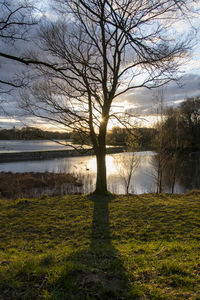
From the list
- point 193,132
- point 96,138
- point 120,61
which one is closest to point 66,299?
point 96,138

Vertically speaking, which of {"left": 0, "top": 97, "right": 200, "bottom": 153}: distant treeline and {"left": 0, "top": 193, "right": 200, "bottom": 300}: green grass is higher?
{"left": 0, "top": 97, "right": 200, "bottom": 153}: distant treeline

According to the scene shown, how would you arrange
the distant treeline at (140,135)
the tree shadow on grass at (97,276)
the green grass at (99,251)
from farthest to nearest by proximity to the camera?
the distant treeline at (140,135), the green grass at (99,251), the tree shadow on grass at (97,276)

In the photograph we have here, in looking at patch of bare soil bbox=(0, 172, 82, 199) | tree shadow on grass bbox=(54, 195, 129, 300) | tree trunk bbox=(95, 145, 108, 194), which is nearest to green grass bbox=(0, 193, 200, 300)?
tree shadow on grass bbox=(54, 195, 129, 300)

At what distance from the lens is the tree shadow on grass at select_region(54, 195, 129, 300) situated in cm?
235

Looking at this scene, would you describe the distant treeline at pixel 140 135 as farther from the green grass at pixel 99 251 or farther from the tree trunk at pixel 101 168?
the green grass at pixel 99 251

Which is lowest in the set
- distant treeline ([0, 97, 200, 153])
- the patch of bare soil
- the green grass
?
the patch of bare soil

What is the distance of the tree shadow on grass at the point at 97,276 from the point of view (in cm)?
235

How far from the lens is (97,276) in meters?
2.69

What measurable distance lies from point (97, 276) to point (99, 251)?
127 cm

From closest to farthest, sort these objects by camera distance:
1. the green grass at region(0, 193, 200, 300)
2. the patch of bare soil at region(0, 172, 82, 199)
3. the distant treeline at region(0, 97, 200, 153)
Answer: the green grass at region(0, 193, 200, 300)
the distant treeline at region(0, 97, 200, 153)
the patch of bare soil at region(0, 172, 82, 199)

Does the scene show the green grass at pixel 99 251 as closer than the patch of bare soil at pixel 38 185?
Yes

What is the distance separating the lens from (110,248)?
4.15m

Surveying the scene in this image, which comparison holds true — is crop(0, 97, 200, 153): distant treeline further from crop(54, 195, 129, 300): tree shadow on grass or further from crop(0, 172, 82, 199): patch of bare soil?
crop(54, 195, 129, 300): tree shadow on grass

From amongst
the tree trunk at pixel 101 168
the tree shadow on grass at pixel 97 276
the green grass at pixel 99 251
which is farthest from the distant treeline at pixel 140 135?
the tree shadow on grass at pixel 97 276
